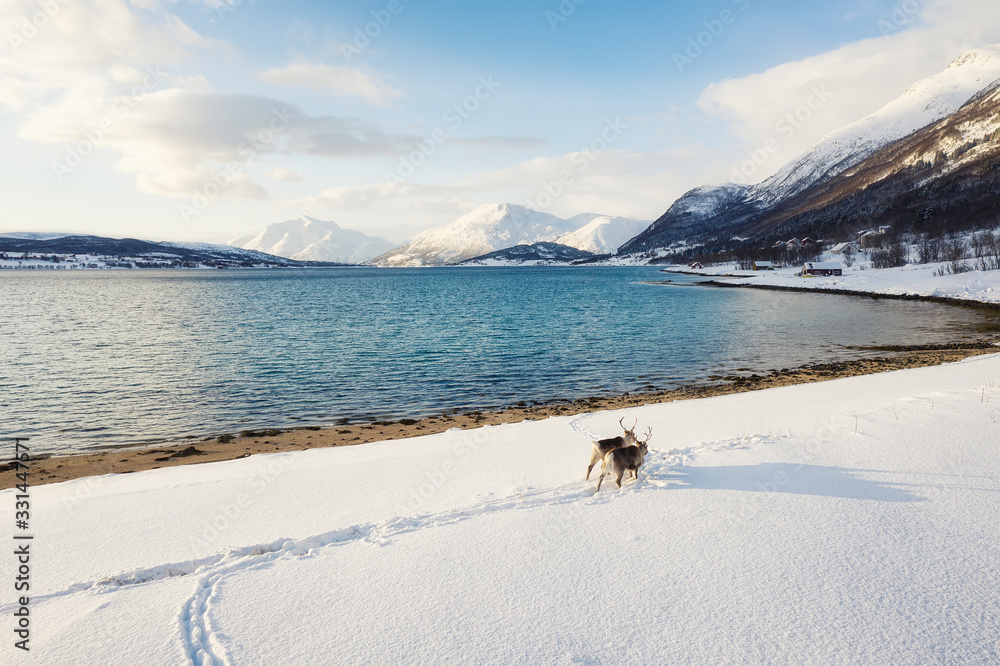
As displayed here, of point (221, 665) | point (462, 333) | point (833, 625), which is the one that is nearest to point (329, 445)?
point (221, 665)

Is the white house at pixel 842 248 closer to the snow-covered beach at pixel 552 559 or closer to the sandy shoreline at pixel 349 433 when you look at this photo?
the sandy shoreline at pixel 349 433

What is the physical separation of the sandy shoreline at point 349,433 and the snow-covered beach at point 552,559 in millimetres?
3816

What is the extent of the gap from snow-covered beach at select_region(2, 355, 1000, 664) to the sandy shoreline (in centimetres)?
382

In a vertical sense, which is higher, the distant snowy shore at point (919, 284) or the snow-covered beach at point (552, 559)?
the distant snowy shore at point (919, 284)

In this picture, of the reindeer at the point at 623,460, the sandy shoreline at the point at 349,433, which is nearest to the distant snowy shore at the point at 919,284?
the sandy shoreline at the point at 349,433

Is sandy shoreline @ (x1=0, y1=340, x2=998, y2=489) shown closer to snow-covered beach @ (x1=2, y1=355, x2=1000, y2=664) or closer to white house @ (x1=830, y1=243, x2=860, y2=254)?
snow-covered beach @ (x1=2, y1=355, x2=1000, y2=664)

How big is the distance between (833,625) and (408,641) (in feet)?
13.8

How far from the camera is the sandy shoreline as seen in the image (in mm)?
14406

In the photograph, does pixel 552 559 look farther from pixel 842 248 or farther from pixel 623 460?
pixel 842 248

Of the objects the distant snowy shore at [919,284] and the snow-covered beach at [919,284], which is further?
the distant snowy shore at [919,284]

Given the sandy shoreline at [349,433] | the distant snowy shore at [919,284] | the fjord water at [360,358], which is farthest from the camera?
the distant snowy shore at [919,284]

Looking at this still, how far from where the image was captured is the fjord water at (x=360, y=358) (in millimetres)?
20156

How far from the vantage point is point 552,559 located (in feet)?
20.1

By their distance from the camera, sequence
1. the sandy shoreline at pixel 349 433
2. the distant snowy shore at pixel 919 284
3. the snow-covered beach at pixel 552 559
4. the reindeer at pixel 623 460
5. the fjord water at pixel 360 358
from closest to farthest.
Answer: the snow-covered beach at pixel 552 559
the reindeer at pixel 623 460
the sandy shoreline at pixel 349 433
the fjord water at pixel 360 358
the distant snowy shore at pixel 919 284
